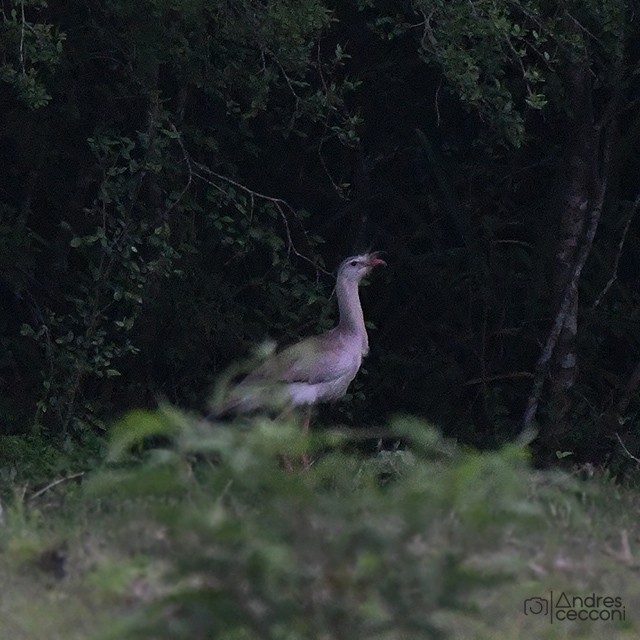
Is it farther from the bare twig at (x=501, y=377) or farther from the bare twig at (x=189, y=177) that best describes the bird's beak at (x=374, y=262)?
the bare twig at (x=501, y=377)

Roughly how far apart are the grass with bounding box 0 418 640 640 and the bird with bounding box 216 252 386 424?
3.43m

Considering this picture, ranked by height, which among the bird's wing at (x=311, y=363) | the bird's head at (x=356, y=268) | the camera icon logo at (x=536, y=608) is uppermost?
the camera icon logo at (x=536, y=608)

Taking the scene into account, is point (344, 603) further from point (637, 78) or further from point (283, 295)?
point (637, 78)

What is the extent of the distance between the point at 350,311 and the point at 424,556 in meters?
6.25

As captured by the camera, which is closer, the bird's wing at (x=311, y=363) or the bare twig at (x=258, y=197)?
the bird's wing at (x=311, y=363)

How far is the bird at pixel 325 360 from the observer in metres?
9.35

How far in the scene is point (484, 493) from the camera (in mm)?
4395

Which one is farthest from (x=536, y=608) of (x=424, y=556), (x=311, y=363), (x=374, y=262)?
(x=374, y=262)

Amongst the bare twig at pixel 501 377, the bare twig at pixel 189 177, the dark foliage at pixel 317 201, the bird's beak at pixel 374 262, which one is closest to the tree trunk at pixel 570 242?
the dark foliage at pixel 317 201

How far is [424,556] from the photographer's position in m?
4.06

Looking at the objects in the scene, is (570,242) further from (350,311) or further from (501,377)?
(350,311)

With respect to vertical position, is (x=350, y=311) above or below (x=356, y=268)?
below

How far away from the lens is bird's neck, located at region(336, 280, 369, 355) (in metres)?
10.2

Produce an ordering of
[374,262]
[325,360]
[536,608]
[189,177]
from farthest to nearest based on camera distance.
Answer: [374,262] < [189,177] < [325,360] < [536,608]
